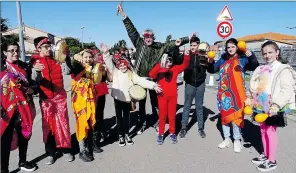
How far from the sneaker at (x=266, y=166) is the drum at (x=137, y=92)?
213cm

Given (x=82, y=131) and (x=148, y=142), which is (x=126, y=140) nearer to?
(x=148, y=142)

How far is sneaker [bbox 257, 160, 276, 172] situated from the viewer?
420cm

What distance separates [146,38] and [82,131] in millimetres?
2253

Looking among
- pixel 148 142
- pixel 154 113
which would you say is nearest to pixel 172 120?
pixel 148 142

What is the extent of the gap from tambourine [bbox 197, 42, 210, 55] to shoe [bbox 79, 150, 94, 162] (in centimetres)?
269

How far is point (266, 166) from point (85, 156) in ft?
8.58

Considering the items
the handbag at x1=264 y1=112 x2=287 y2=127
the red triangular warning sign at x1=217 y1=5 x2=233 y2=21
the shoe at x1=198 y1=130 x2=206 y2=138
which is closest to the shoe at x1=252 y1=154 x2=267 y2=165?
the handbag at x1=264 y1=112 x2=287 y2=127

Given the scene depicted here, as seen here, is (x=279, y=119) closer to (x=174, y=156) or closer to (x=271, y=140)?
(x=271, y=140)

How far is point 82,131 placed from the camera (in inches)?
177

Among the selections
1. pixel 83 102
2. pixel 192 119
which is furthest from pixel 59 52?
pixel 192 119

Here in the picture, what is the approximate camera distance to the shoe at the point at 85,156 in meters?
4.59

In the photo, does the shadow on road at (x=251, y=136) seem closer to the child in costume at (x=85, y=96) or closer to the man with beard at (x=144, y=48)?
the man with beard at (x=144, y=48)

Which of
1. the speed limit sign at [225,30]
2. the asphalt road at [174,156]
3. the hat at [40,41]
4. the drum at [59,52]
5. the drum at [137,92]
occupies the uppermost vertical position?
the speed limit sign at [225,30]

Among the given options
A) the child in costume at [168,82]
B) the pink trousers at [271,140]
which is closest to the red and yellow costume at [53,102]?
the child in costume at [168,82]
